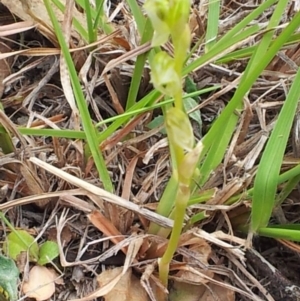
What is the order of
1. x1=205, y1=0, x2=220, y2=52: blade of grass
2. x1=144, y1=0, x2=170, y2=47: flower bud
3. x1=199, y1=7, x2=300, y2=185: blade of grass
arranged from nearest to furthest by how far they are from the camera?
x1=144, y1=0, x2=170, y2=47: flower bud → x1=199, y1=7, x2=300, y2=185: blade of grass → x1=205, y1=0, x2=220, y2=52: blade of grass

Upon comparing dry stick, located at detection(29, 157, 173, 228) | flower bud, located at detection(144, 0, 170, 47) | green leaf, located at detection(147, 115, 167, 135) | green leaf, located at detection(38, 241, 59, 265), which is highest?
flower bud, located at detection(144, 0, 170, 47)

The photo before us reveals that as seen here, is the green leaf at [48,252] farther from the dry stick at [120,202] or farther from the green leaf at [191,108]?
the green leaf at [191,108]

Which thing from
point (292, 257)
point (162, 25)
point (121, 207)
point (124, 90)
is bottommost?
point (292, 257)

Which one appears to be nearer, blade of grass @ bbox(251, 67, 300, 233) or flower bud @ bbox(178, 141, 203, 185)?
flower bud @ bbox(178, 141, 203, 185)

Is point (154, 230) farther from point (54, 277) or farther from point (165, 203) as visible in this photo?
point (54, 277)

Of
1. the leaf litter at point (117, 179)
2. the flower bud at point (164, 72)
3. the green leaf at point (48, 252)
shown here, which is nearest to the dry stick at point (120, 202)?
the leaf litter at point (117, 179)

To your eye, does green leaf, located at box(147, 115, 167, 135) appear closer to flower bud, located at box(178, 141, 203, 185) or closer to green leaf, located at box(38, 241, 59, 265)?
green leaf, located at box(38, 241, 59, 265)

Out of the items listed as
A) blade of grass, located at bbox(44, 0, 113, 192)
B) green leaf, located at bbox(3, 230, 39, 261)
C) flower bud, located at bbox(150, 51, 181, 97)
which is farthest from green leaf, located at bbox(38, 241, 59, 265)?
flower bud, located at bbox(150, 51, 181, 97)

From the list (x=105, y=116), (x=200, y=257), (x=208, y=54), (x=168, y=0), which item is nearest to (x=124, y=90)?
(x=105, y=116)

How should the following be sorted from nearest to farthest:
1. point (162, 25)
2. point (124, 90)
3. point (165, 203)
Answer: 1. point (162, 25)
2. point (165, 203)
3. point (124, 90)
